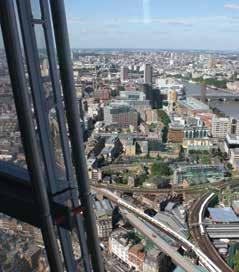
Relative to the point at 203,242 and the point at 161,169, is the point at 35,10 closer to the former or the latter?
the point at 203,242

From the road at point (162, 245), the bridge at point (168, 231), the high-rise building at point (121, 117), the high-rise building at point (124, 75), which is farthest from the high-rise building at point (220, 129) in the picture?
the high-rise building at point (124, 75)

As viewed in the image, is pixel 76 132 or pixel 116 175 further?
pixel 116 175

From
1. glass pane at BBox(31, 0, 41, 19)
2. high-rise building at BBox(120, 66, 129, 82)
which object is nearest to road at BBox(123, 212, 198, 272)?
glass pane at BBox(31, 0, 41, 19)

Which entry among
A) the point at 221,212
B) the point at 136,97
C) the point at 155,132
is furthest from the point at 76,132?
the point at 136,97

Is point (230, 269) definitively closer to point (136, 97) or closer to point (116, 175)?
point (116, 175)

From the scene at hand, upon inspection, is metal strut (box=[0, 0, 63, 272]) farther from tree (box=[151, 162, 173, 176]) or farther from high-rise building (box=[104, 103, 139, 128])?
high-rise building (box=[104, 103, 139, 128])

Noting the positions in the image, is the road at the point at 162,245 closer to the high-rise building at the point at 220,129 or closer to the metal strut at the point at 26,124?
the metal strut at the point at 26,124

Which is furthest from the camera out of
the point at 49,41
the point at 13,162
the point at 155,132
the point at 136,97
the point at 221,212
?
the point at 136,97
